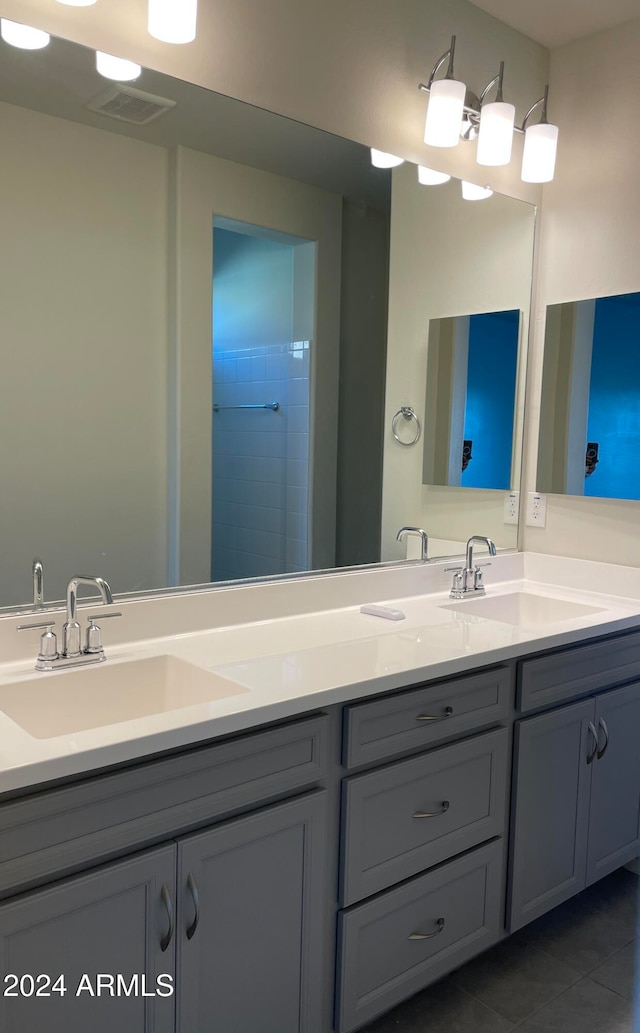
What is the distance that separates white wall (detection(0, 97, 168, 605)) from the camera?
1578mm

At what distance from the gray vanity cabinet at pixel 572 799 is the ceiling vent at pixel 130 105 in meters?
1.63

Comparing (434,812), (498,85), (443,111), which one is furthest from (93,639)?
(498,85)

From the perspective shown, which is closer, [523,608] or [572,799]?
[572,799]

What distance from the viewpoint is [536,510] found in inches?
108

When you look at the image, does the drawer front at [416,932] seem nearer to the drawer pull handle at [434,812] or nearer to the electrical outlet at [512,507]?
the drawer pull handle at [434,812]

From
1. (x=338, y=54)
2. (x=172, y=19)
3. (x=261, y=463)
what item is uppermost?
(x=338, y=54)

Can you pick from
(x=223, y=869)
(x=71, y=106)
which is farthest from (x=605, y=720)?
(x=71, y=106)

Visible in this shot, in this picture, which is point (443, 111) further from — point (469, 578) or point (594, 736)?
point (594, 736)

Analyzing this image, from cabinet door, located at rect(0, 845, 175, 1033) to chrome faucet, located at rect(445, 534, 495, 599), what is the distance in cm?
135

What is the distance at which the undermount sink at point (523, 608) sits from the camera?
2369 millimetres

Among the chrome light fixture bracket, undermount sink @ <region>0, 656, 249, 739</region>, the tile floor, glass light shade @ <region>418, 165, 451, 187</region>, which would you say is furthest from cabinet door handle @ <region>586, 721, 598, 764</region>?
the chrome light fixture bracket

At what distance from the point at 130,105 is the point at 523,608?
1.77 m

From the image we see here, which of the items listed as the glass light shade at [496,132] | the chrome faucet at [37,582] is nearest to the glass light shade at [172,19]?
the glass light shade at [496,132]

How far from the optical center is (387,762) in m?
1.64
